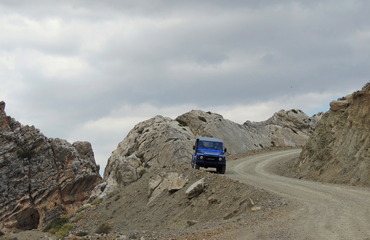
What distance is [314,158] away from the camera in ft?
113

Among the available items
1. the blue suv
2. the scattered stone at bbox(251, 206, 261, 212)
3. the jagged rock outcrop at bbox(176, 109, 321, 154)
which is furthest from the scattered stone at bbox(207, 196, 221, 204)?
the jagged rock outcrop at bbox(176, 109, 321, 154)

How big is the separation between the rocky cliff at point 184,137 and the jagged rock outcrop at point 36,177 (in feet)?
67.1

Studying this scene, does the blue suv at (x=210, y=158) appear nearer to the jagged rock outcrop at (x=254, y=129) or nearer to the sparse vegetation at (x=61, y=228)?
the sparse vegetation at (x=61, y=228)

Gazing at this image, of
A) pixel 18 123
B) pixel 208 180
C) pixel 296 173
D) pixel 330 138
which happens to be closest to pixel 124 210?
pixel 208 180

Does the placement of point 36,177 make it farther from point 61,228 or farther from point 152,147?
point 61,228

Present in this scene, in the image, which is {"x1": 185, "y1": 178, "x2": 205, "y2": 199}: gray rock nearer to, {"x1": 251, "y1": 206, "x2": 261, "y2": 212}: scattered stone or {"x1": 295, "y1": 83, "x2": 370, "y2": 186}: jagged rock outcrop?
{"x1": 251, "y1": 206, "x2": 261, "y2": 212}: scattered stone

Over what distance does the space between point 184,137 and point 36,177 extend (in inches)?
1349

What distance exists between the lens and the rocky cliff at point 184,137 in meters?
44.2

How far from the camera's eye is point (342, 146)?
31594 millimetres

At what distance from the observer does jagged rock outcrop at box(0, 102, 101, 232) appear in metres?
68.6

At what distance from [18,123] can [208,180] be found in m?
63.9

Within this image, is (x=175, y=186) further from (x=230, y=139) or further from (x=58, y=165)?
(x=58, y=165)

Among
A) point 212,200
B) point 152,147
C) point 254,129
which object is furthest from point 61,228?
point 254,129

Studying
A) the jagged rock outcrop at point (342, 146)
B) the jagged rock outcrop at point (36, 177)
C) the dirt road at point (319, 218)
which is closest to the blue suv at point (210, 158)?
the jagged rock outcrop at point (342, 146)
